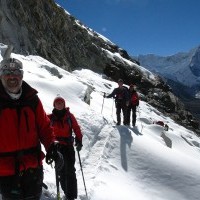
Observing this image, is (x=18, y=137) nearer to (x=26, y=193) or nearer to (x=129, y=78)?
(x=26, y=193)

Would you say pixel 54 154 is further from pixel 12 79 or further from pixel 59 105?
pixel 59 105

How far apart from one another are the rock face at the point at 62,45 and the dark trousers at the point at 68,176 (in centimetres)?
2351

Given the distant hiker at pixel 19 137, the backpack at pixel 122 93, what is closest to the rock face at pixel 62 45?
the backpack at pixel 122 93

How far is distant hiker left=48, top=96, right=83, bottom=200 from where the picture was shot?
28.4ft

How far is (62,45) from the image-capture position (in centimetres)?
4612

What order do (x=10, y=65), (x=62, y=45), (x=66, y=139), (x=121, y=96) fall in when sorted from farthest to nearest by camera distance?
(x=62, y=45)
(x=121, y=96)
(x=66, y=139)
(x=10, y=65)

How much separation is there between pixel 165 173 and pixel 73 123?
5045 mm

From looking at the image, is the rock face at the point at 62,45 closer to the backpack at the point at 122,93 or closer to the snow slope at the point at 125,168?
the backpack at the point at 122,93

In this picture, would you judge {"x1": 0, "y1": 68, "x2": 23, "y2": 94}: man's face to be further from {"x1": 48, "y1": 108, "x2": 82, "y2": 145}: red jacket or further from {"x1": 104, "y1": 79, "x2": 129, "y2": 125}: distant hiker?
{"x1": 104, "y1": 79, "x2": 129, "y2": 125}: distant hiker

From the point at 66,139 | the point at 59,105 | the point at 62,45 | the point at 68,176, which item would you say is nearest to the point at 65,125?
the point at 66,139

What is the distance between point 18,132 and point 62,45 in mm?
41974

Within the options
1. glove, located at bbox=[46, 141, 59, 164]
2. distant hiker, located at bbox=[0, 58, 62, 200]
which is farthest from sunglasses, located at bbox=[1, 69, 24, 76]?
glove, located at bbox=[46, 141, 59, 164]

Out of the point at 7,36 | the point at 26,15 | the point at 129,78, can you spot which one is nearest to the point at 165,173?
the point at 7,36

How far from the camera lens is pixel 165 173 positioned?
41.3 ft
